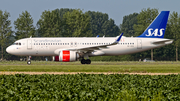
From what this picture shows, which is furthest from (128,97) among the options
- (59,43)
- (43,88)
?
(59,43)

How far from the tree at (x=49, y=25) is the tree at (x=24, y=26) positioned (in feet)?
14.4

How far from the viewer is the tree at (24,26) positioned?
6719 centimetres

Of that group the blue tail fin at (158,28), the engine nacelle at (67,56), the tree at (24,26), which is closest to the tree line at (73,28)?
the tree at (24,26)

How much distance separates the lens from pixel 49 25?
72188mm

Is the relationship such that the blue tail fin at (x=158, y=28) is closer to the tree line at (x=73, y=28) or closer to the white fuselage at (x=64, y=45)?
the white fuselage at (x=64, y=45)

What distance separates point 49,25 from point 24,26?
267 inches

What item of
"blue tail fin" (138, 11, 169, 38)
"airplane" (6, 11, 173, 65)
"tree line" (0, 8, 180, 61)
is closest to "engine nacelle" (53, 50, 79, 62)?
"airplane" (6, 11, 173, 65)

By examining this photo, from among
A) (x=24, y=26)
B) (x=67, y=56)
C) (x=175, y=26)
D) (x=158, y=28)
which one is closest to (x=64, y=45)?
(x=67, y=56)

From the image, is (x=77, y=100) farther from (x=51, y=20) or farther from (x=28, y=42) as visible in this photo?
(x=51, y=20)

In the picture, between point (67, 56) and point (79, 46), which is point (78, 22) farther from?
point (67, 56)

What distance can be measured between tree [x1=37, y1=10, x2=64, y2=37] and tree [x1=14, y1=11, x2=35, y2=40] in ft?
14.4

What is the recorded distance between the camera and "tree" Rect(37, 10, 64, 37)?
71000 millimetres

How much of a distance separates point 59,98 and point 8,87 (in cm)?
317

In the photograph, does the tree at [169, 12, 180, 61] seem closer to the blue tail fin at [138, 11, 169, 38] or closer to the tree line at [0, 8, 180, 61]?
the tree line at [0, 8, 180, 61]
